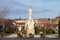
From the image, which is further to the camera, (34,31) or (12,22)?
(12,22)

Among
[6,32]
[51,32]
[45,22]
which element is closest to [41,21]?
[45,22]

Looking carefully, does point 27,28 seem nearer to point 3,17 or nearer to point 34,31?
point 34,31

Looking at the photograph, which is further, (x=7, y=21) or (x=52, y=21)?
(x=52, y=21)

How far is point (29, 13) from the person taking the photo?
45.9 ft

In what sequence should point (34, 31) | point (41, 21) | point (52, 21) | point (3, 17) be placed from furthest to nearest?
point (52, 21)
point (41, 21)
point (3, 17)
point (34, 31)

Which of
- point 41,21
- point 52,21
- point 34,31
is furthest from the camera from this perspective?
point 52,21

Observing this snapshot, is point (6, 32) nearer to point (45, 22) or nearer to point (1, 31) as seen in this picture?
point (1, 31)

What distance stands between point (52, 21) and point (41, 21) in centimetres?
173

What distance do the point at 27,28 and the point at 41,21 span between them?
3.55 m

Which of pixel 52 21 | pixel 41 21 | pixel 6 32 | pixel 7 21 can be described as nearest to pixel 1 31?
pixel 6 32

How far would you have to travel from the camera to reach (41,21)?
55.6ft

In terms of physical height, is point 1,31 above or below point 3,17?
below

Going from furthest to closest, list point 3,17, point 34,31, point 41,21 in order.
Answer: point 41,21
point 3,17
point 34,31

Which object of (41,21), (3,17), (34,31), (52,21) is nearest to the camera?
(34,31)
